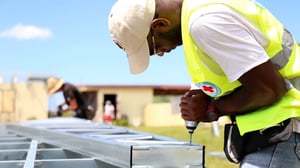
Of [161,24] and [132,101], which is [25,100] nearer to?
[132,101]

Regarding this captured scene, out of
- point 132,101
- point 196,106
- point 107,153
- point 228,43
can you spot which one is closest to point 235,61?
point 228,43

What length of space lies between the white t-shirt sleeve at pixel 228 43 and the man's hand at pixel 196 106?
22 cm

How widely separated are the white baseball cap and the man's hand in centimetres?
20

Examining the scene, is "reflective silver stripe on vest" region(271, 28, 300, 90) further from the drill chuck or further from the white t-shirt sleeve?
the drill chuck

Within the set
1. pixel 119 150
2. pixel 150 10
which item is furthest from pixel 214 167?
pixel 150 10

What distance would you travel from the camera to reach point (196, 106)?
153 cm

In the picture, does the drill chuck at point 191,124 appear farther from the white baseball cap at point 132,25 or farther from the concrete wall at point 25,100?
the concrete wall at point 25,100

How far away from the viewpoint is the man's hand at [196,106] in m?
1.53

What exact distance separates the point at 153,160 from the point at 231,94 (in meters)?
0.34

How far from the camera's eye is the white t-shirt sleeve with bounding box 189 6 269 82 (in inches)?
50.6

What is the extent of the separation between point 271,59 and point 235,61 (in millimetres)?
159

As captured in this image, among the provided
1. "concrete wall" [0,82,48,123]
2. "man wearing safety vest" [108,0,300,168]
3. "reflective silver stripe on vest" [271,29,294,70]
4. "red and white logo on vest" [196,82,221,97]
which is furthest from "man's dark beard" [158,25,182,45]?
"concrete wall" [0,82,48,123]

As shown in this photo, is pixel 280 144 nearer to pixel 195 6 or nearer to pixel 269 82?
pixel 269 82

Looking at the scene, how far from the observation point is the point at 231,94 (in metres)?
1.42
